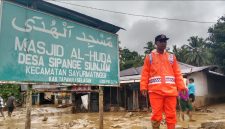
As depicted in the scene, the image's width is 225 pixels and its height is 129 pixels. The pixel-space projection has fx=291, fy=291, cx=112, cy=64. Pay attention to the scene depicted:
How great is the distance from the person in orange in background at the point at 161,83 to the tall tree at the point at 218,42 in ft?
65.0

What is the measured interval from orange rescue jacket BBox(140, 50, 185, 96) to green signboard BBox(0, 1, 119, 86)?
203 cm

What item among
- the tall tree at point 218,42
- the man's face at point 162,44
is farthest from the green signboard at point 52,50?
the tall tree at point 218,42

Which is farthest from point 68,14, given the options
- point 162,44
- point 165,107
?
point 165,107

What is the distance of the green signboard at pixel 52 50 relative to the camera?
498 centimetres

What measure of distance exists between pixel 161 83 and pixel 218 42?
21.1m

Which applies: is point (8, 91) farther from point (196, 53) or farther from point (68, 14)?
point (196, 53)

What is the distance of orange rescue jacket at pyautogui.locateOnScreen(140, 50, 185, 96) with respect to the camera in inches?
175

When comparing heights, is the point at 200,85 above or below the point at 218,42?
below

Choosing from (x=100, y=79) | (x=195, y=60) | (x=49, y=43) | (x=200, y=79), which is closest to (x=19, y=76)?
(x=49, y=43)

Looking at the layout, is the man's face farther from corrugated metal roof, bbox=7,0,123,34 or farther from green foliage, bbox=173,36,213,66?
green foliage, bbox=173,36,213,66

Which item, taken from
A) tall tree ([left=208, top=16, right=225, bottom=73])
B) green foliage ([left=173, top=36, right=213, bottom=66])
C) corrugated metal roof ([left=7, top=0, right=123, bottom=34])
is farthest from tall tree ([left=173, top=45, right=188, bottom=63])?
corrugated metal roof ([left=7, top=0, right=123, bottom=34])

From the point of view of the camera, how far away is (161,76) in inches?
177

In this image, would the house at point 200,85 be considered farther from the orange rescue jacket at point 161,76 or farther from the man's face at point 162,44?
the man's face at point 162,44

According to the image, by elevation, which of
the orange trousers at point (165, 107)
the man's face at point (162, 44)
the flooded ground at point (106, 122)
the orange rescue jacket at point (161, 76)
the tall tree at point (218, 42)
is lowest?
the flooded ground at point (106, 122)
